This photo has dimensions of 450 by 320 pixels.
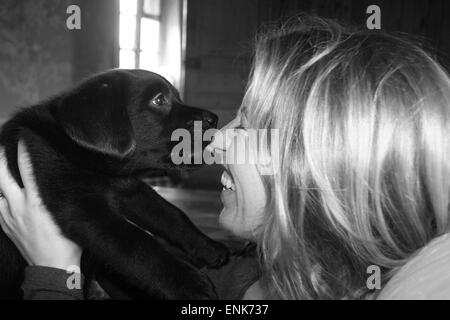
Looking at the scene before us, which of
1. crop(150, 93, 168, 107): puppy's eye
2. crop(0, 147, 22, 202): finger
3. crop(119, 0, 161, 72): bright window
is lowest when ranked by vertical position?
crop(0, 147, 22, 202): finger

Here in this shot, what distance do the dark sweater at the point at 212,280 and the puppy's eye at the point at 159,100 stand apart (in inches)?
22.2

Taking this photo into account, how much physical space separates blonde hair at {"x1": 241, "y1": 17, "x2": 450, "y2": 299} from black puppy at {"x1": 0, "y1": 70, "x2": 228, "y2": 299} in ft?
1.09

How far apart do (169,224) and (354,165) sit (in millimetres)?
781

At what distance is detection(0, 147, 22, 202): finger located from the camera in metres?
1.35

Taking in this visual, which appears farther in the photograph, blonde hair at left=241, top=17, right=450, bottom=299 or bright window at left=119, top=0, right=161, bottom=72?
bright window at left=119, top=0, right=161, bottom=72

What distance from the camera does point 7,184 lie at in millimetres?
1374

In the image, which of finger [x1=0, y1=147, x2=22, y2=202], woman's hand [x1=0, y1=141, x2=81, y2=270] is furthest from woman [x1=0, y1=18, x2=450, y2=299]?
finger [x1=0, y1=147, x2=22, y2=202]

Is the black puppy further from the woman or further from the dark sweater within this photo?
the woman

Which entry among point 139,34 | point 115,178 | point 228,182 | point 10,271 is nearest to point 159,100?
point 115,178

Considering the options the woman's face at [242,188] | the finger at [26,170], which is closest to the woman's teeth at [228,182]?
the woman's face at [242,188]

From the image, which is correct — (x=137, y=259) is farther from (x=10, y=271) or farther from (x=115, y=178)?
(x=10, y=271)

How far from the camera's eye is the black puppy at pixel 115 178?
4.07 ft

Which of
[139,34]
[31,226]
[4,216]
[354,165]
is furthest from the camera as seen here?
[139,34]

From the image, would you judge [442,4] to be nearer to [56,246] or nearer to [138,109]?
[138,109]
